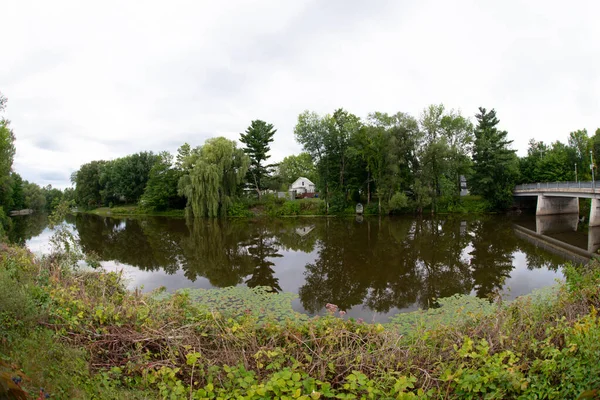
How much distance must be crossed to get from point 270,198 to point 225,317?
3487 cm

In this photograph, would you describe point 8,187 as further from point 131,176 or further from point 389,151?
point 389,151

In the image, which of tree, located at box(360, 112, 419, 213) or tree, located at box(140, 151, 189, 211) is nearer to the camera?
tree, located at box(360, 112, 419, 213)

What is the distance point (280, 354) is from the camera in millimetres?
3896

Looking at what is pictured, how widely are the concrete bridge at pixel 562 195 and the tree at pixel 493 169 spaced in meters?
1.62

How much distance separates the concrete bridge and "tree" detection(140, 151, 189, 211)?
42921 millimetres

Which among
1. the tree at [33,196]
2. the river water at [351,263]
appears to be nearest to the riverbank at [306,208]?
the river water at [351,263]

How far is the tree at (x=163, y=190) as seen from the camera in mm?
42594

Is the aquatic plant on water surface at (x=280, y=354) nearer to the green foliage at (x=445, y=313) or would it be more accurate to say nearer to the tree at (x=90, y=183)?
the green foliage at (x=445, y=313)

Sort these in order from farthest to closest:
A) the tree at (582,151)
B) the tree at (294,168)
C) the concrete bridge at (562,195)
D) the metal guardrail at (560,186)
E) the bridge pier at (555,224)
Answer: the tree at (294,168) → the tree at (582,151) → the metal guardrail at (560,186) → the bridge pier at (555,224) → the concrete bridge at (562,195)

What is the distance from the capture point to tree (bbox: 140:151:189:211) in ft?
140

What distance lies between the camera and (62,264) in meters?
8.67

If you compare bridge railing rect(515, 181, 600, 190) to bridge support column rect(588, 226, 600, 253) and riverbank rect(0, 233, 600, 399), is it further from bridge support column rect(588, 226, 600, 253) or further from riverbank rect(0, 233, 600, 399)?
riverbank rect(0, 233, 600, 399)

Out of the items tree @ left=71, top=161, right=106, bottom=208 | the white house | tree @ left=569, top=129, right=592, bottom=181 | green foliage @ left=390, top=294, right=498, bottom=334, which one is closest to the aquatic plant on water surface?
green foliage @ left=390, top=294, right=498, bottom=334

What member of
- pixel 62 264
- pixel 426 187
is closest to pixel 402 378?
pixel 62 264
